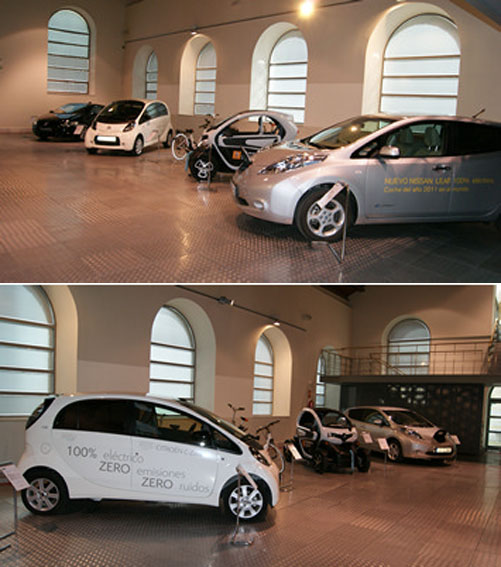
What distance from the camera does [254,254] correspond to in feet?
22.5

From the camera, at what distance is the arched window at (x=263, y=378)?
1487 cm

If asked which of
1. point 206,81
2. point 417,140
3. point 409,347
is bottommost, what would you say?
point 409,347

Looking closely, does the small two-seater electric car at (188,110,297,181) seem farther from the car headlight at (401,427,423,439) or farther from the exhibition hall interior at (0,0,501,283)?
the car headlight at (401,427,423,439)

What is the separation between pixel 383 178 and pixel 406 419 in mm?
6870

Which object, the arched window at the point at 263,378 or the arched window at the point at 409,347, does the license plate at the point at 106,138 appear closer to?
the arched window at the point at 263,378

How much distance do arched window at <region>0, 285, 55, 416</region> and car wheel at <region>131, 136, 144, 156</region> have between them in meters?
7.44

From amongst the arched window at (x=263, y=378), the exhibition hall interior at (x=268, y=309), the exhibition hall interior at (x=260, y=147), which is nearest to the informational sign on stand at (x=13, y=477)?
the exhibition hall interior at (x=268, y=309)

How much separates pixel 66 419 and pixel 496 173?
5.93 meters

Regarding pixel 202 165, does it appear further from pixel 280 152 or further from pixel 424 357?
pixel 424 357

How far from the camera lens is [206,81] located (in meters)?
21.7

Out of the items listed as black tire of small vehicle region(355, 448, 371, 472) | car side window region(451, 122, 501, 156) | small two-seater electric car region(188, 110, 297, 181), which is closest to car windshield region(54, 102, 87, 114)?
small two-seater electric car region(188, 110, 297, 181)

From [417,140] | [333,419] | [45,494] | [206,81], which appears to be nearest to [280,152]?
[417,140]

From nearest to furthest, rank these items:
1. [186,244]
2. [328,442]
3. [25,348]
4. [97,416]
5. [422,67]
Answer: [97,416]
[186,244]
[25,348]
[328,442]
[422,67]

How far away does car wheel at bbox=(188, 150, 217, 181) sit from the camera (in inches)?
446
